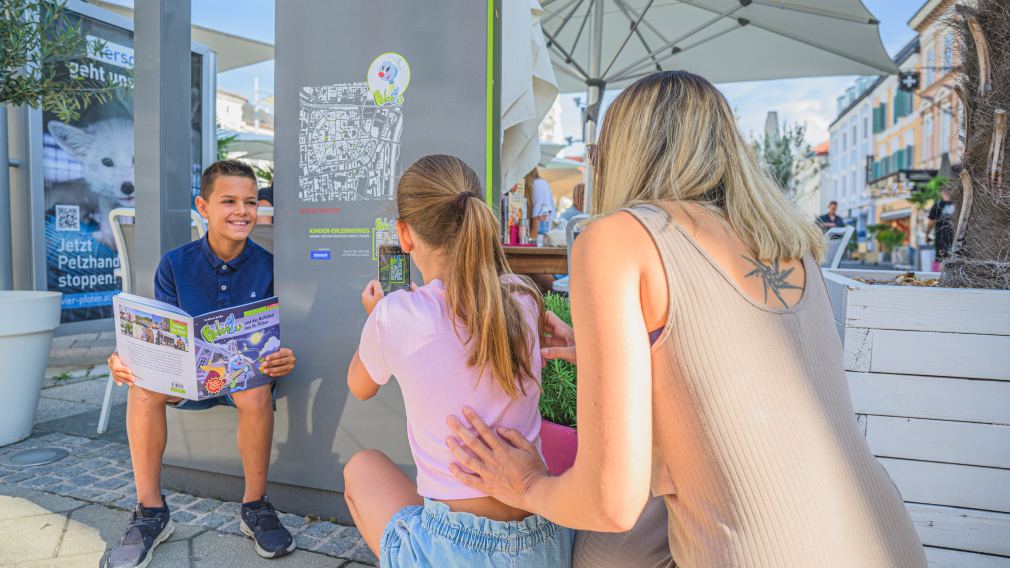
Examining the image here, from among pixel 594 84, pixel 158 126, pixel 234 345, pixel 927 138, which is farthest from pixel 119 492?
pixel 927 138

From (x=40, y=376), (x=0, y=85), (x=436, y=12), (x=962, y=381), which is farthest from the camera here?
(x=40, y=376)

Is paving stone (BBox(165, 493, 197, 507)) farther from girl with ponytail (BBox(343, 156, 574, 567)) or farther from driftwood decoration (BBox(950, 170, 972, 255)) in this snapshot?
driftwood decoration (BBox(950, 170, 972, 255))

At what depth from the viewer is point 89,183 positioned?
253 inches

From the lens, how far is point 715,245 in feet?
3.42

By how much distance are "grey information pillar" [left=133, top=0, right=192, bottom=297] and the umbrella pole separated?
322 cm

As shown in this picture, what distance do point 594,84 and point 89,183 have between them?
16.9ft

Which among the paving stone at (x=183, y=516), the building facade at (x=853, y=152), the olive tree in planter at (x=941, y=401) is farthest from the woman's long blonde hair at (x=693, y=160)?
the building facade at (x=853, y=152)

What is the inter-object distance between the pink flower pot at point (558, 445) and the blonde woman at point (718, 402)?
626 mm

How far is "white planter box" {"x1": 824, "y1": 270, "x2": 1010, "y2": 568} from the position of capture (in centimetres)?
197

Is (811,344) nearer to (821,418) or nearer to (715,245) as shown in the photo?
(821,418)

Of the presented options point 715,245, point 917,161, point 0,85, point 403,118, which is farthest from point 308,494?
point 917,161

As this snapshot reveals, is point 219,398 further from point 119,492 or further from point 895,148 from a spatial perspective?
point 895,148

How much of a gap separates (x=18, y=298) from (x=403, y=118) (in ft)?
8.48

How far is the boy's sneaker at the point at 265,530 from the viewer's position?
2.43 metres
